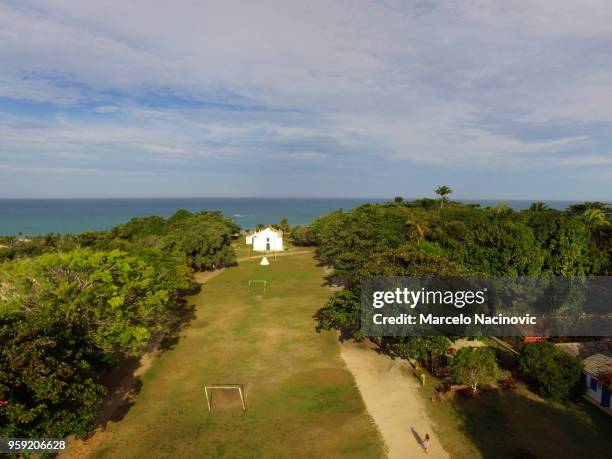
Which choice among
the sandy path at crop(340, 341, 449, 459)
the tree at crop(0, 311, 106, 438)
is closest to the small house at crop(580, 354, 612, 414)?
the sandy path at crop(340, 341, 449, 459)

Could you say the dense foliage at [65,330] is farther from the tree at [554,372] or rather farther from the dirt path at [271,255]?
the dirt path at [271,255]

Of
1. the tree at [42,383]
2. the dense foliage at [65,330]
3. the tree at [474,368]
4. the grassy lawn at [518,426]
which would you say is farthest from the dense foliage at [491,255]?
the tree at [42,383]

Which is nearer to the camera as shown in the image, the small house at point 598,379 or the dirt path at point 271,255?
Answer: the small house at point 598,379

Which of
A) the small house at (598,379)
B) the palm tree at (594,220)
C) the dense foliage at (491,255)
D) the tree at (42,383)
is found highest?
the palm tree at (594,220)

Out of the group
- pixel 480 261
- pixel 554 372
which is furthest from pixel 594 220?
pixel 554 372

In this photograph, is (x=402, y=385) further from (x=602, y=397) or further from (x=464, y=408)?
(x=602, y=397)

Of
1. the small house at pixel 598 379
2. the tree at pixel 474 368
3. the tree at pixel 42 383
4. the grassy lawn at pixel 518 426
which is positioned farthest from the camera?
the tree at pixel 474 368

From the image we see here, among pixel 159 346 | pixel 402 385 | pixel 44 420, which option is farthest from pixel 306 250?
pixel 44 420
